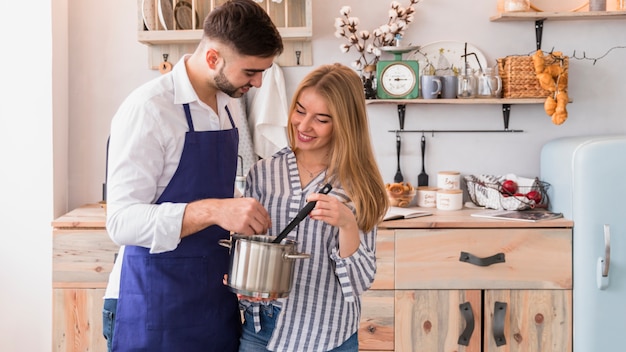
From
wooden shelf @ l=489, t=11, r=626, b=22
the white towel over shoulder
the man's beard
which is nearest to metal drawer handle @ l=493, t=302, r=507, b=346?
the white towel over shoulder

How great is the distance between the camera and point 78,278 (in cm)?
314

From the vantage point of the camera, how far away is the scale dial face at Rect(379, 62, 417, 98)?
3.47 metres

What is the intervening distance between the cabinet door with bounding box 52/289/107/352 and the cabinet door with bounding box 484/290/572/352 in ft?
5.35

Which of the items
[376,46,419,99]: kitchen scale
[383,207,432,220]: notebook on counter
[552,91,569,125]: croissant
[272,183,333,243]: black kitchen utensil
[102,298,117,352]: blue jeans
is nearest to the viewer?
[272,183,333,243]: black kitchen utensil

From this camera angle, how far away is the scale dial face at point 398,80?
3.47 m

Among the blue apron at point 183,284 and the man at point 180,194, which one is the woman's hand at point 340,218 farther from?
the blue apron at point 183,284

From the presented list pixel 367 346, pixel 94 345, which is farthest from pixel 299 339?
pixel 94 345

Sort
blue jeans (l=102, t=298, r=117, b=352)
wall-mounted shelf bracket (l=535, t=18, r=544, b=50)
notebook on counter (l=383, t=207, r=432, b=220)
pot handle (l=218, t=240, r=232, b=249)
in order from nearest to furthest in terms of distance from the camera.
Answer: pot handle (l=218, t=240, r=232, b=249) → blue jeans (l=102, t=298, r=117, b=352) → notebook on counter (l=383, t=207, r=432, b=220) → wall-mounted shelf bracket (l=535, t=18, r=544, b=50)

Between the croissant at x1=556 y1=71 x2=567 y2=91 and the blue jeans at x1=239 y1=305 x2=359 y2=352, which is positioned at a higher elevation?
the croissant at x1=556 y1=71 x2=567 y2=91

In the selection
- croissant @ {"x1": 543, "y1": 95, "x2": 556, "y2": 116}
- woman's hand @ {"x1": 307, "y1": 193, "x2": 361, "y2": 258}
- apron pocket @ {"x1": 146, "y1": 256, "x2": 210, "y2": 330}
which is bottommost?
apron pocket @ {"x1": 146, "y1": 256, "x2": 210, "y2": 330}

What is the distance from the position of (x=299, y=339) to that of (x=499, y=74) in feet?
7.07

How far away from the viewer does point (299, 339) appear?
1.83 meters

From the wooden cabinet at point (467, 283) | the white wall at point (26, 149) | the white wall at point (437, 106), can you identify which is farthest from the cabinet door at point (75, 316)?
the wooden cabinet at point (467, 283)

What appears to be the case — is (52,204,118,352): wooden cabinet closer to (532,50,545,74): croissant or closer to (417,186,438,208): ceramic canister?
(417,186,438,208): ceramic canister
